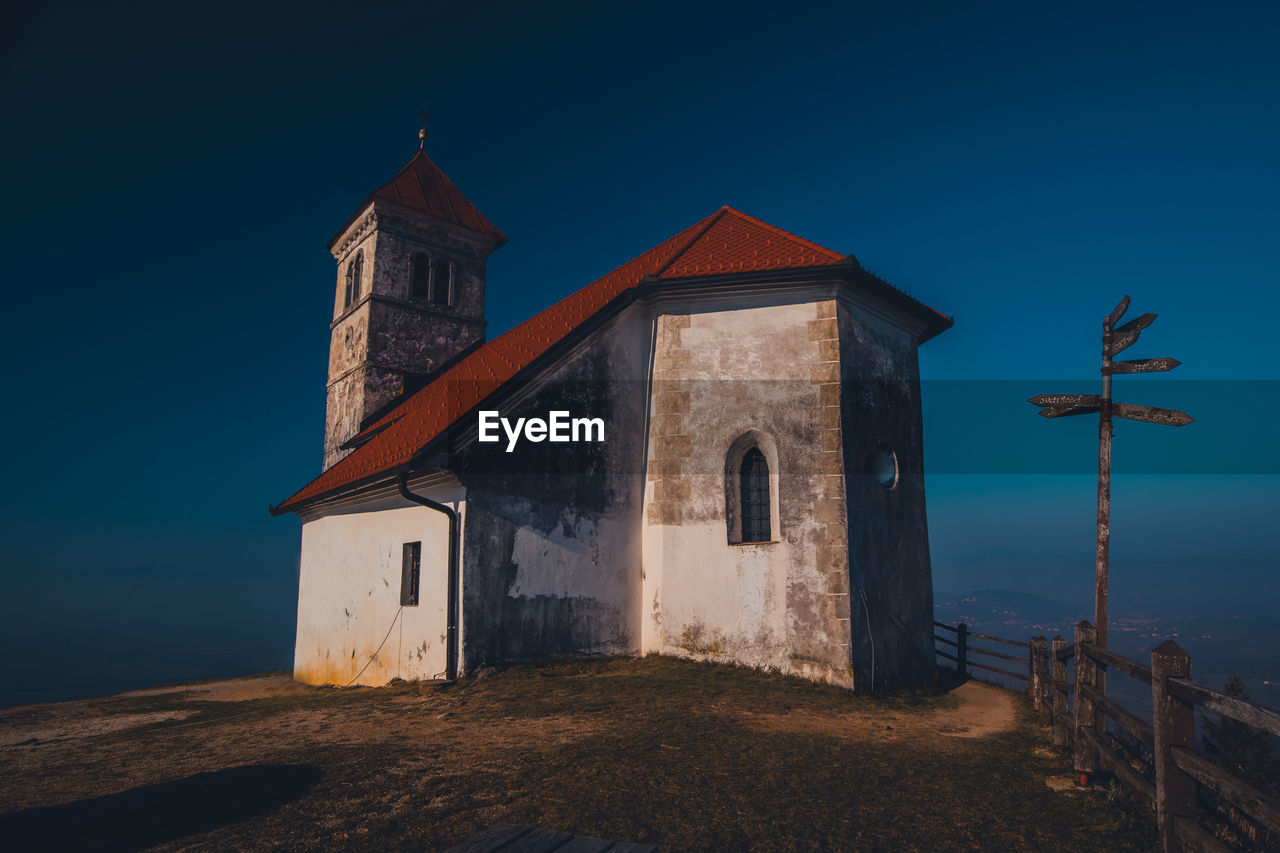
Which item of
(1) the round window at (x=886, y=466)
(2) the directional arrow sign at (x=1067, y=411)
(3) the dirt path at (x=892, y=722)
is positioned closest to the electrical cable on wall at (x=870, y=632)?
(3) the dirt path at (x=892, y=722)

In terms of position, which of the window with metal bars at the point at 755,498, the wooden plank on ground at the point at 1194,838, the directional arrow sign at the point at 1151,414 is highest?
the directional arrow sign at the point at 1151,414

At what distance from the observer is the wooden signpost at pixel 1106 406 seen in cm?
903

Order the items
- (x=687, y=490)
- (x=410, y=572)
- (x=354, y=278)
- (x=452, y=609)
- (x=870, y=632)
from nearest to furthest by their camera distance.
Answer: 1. (x=870, y=632)
2. (x=452, y=609)
3. (x=687, y=490)
4. (x=410, y=572)
5. (x=354, y=278)

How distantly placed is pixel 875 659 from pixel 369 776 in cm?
762

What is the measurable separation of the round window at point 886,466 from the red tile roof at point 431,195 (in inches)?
722

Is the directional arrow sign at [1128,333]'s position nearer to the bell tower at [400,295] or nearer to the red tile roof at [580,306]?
the red tile roof at [580,306]

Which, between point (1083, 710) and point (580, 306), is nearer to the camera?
point (1083, 710)

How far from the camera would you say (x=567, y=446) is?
496 inches

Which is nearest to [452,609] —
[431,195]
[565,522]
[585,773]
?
[565,522]

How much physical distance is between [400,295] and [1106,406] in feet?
68.4

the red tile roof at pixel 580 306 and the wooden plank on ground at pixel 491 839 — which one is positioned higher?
the red tile roof at pixel 580 306

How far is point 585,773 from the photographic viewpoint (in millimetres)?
6586

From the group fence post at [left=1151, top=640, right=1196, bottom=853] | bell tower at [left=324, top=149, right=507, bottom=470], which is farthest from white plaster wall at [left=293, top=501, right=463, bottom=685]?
fence post at [left=1151, top=640, right=1196, bottom=853]

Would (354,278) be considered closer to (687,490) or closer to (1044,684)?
(687,490)
